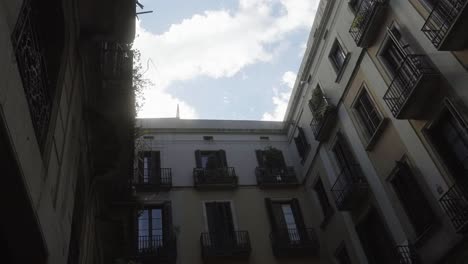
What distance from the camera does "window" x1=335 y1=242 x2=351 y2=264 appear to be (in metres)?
16.2

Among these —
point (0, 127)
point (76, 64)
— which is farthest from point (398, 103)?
point (0, 127)

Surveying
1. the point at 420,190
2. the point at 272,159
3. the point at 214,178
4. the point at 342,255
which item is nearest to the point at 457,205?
the point at 420,190

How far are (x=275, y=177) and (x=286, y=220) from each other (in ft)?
6.97

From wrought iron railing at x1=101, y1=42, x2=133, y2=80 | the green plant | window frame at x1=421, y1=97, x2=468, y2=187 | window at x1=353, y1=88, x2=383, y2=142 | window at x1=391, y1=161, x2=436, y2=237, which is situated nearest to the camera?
wrought iron railing at x1=101, y1=42, x2=133, y2=80

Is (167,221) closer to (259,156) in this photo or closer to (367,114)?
(259,156)

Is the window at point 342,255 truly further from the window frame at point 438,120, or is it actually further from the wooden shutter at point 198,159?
the wooden shutter at point 198,159

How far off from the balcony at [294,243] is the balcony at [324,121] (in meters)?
4.02

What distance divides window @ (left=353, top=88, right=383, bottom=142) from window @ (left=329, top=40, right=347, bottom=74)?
1682 mm

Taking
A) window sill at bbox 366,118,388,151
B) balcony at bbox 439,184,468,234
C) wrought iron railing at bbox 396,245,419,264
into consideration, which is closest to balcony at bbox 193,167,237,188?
window sill at bbox 366,118,388,151

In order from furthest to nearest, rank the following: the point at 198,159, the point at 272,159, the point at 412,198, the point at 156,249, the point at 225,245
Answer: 1. the point at 272,159
2. the point at 198,159
3. the point at 225,245
4. the point at 156,249
5. the point at 412,198

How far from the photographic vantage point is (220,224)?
17.8m

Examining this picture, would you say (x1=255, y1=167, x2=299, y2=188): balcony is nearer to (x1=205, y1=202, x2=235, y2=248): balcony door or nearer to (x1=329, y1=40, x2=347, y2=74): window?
(x1=205, y1=202, x2=235, y2=248): balcony door

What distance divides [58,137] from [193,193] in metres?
12.7

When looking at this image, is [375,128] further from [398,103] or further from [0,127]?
[0,127]
